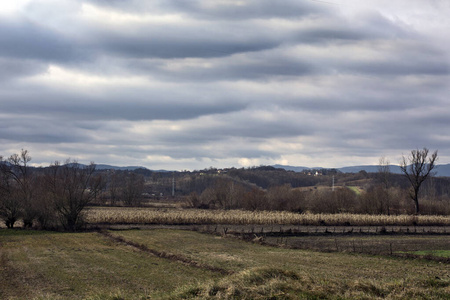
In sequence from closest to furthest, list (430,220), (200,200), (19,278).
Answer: (19,278) → (430,220) → (200,200)

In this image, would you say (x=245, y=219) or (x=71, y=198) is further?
(x=245, y=219)

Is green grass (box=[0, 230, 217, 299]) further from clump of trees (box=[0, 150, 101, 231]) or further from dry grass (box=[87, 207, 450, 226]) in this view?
dry grass (box=[87, 207, 450, 226])

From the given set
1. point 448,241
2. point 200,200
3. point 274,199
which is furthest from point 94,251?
point 200,200

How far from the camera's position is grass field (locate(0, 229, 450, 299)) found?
41.1 feet

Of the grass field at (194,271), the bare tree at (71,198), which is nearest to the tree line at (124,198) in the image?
the bare tree at (71,198)

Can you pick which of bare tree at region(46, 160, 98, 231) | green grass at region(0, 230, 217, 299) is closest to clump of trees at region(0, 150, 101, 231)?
bare tree at region(46, 160, 98, 231)

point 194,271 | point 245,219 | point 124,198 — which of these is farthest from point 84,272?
point 124,198

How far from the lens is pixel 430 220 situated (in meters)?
70.7

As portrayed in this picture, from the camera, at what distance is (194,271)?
76.6ft

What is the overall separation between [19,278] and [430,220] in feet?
221

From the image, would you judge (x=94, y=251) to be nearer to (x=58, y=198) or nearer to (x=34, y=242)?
(x=34, y=242)

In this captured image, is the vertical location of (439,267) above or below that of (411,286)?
below

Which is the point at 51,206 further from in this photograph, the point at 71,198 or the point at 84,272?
the point at 84,272

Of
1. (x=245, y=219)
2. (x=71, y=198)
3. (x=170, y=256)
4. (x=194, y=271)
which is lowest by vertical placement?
(x=245, y=219)
